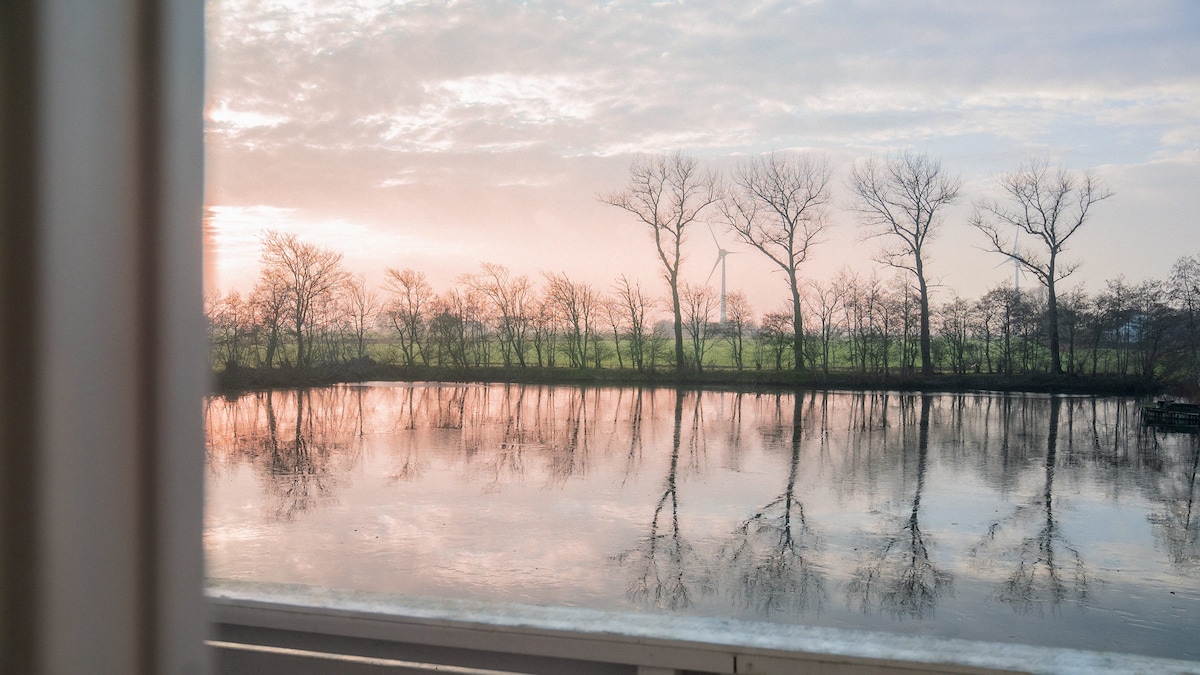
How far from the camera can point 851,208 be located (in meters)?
17.1

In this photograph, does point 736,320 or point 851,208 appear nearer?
point 736,320

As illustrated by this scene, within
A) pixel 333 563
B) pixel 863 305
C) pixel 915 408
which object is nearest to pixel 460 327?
pixel 333 563

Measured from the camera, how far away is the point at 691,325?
13.7m

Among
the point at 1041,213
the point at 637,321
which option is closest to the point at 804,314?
the point at 637,321

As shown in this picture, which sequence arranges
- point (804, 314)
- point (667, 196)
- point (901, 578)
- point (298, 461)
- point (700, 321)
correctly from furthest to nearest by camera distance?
point (667, 196), point (298, 461), point (804, 314), point (700, 321), point (901, 578)

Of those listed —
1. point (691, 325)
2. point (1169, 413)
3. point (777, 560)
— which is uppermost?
point (691, 325)

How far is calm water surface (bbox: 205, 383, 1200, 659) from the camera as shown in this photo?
29.2ft

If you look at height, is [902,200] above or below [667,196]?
below

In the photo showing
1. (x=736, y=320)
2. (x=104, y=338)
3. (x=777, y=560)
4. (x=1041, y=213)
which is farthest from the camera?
(x=1041, y=213)

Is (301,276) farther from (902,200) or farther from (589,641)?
(589,641)

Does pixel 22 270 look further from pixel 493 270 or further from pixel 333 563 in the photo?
pixel 493 270

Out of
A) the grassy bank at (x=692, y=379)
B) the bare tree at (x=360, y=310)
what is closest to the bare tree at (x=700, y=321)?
the grassy bank at (x=692, y=379)

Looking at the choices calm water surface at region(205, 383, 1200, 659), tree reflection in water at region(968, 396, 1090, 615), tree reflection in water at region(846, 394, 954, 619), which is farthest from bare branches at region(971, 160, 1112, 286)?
tree reflection in water at region(846, 394, 954, 619)

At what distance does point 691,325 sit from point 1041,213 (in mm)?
7349
